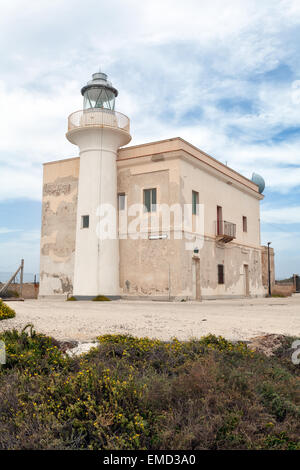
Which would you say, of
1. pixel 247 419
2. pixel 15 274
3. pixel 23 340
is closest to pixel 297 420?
pixel 247 419

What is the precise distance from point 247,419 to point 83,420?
4.95 ft

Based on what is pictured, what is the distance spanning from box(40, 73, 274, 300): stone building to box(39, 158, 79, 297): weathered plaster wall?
0.19 feet

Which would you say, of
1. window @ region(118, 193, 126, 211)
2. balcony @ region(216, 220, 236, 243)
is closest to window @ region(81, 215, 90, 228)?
window @ region(118, 193, 126, 211)

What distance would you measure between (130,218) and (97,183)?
242cm

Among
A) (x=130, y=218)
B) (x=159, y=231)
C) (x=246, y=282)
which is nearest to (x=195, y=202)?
(x=159, y=231)

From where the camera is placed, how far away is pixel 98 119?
22.2m

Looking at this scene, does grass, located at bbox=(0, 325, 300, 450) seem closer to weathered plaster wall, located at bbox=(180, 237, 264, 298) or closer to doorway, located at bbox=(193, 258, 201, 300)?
weathered plaster wall, located at bbox=(180, 237, 264, 298)

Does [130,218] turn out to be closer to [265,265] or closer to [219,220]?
[219,220]

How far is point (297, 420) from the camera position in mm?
4129

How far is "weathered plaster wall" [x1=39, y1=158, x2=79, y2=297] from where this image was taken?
79.8ft

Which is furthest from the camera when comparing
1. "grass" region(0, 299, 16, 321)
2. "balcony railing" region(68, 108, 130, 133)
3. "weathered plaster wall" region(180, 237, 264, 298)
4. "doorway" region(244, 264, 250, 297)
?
"doorway" region(244, 264, 250, 297)

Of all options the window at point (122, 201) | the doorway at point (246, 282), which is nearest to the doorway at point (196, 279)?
the window at point (122, 201)

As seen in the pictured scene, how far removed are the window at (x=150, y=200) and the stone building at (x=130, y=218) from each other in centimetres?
5

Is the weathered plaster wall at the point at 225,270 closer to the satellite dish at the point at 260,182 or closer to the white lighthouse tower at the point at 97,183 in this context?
the white lighthouse tower at the point at 97,183
